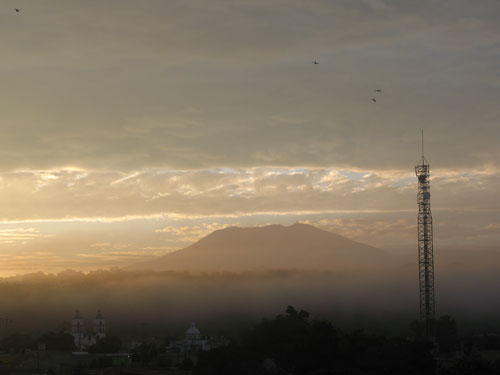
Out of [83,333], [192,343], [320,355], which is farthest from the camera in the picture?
[83,333]

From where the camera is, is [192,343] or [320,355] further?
[192,343]

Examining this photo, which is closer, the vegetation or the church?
the vegetation

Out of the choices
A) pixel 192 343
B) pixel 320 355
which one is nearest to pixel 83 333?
pixel 192 343

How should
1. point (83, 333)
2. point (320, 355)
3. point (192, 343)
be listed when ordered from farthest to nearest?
point (83, 333), point (192, 343), point (320, 355)

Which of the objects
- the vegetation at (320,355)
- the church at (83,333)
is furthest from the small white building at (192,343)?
the vegetation at (320,355)

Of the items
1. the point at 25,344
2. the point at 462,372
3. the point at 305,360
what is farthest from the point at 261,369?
the point at 25,344

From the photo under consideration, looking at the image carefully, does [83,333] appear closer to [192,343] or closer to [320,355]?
[192,343]

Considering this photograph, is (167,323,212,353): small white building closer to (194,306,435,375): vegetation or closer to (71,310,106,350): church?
(71,310,106,350): church

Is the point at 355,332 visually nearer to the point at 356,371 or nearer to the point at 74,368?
the point at 356,371

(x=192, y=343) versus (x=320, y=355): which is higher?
(x=320, y=355)

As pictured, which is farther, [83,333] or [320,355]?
[83,333]

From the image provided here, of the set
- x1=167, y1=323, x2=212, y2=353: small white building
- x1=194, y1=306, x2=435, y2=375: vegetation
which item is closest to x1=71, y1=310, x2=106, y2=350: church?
x1=167, y1=323, x2=212, y2=353: small white building

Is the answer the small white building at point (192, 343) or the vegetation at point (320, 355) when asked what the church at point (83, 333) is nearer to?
the small white building at point (192, 343)

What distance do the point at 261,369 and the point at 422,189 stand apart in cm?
3645
